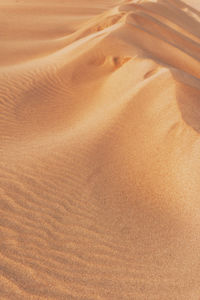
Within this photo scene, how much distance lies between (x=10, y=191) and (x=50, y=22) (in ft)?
38.2

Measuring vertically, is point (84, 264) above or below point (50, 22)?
below

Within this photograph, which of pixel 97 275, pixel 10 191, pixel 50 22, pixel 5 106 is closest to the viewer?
pixel 97 275

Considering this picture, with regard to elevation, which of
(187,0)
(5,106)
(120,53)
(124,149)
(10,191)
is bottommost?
(10,191)

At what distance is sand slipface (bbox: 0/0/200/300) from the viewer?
2539mm

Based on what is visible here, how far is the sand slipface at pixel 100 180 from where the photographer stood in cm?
254

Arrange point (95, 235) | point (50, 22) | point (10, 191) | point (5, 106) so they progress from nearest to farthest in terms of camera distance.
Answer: point (95, 235)
point (10, 191)
point (5, 106)
point (50, 22)

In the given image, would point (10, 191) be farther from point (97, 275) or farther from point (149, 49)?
point (149, 49)

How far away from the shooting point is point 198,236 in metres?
2.97

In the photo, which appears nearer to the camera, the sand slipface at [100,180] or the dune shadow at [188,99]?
the sand slipface at [100,180]

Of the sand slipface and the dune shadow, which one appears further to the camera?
the dune shadow

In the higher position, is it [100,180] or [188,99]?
[188,99]

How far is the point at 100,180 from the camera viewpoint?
3.71 meters

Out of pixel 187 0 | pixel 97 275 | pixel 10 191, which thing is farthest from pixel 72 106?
pixel 187 0

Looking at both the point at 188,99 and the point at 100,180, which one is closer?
the point at 100,180
